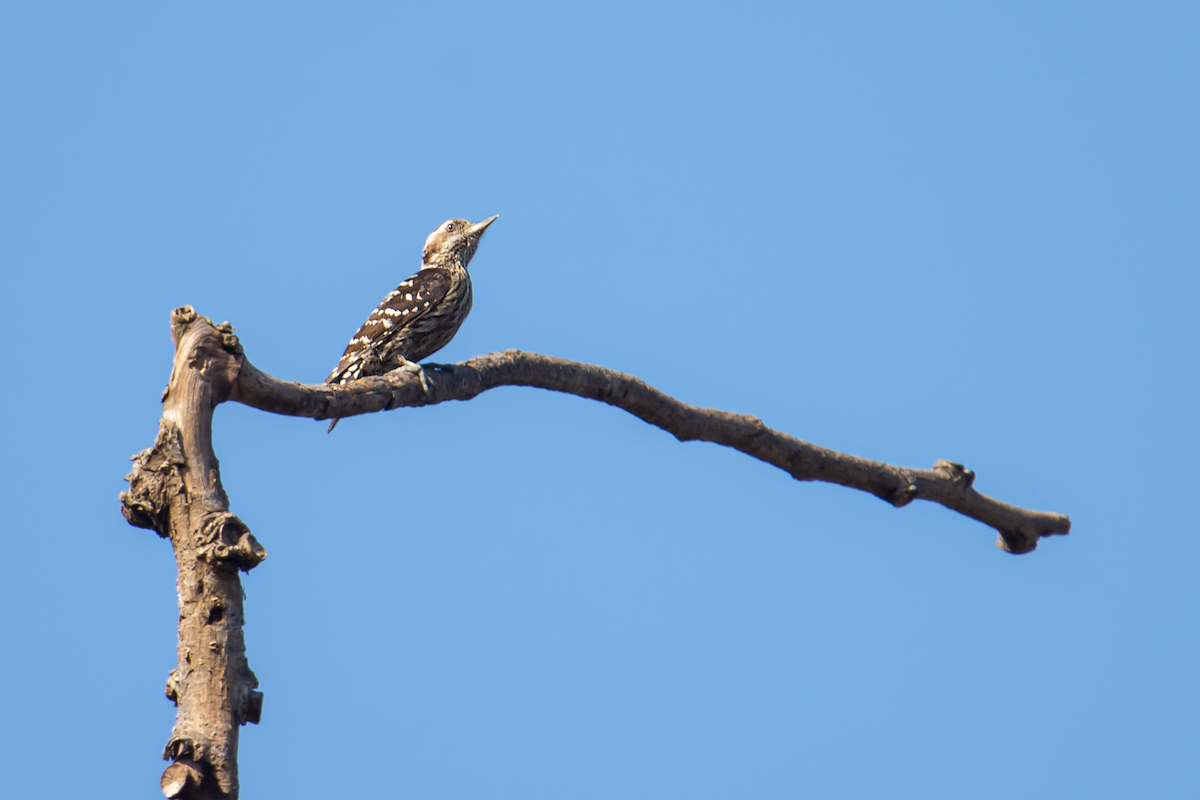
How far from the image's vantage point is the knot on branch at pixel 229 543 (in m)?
3.58

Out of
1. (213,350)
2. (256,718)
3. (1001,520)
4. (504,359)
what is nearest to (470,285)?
(504,359)

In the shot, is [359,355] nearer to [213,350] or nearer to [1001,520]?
[213,350]

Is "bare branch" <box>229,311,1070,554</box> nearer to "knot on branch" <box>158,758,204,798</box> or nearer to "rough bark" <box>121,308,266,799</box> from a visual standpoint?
"rough bark" <box>121,308,266,799</box>

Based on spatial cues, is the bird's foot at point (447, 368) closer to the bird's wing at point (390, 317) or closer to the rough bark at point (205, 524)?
the rough bark at point (205, 524)

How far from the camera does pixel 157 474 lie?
370 centimetres

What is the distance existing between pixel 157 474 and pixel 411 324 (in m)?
3.82

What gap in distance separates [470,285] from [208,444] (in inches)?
182

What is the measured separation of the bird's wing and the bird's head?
912mm

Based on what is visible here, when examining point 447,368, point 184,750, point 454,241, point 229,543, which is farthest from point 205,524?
point 454,241

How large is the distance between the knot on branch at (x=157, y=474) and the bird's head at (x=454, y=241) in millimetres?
5160

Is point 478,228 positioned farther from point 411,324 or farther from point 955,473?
point 955,473

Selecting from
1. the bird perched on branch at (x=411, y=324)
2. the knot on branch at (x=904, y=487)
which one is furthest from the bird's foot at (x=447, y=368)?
the knot on branch at (x=904, y=487)

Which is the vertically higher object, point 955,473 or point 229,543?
point 955,473

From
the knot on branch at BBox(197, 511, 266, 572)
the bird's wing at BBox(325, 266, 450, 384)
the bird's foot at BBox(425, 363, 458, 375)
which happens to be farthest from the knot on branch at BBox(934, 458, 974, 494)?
the knot on branch at BBox(197, 511, 266, 572)
